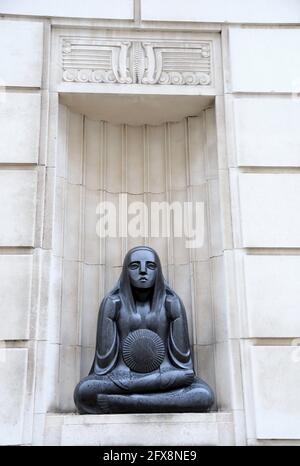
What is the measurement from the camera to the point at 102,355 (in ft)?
19.1

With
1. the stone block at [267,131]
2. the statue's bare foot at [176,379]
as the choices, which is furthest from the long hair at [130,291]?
the stone block at [267,131]

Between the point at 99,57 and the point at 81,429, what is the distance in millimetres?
4168

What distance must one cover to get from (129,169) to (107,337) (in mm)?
2328

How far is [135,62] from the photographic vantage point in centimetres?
677

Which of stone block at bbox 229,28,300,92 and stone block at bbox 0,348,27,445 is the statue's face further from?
stone block at bbox 229,28,300,92

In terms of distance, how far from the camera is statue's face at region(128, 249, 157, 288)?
6.06 m

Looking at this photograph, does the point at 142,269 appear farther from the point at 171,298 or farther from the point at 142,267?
the point at 171,298

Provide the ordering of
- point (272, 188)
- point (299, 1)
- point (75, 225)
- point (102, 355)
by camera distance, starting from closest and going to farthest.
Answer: point (102, 355)
point (272, 188)
point (75, 225)
point (299, 1)

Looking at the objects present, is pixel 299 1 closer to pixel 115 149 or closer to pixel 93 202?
pixel 115 149

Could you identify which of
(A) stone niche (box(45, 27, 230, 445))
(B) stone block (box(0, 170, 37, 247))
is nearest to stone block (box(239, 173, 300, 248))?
(A) stone niche (box(45, 27, 230, 445))

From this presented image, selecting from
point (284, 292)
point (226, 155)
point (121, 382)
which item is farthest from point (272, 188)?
point (121, 382)

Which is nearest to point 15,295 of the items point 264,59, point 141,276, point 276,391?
point 141,276

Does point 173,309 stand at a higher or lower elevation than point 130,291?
lower

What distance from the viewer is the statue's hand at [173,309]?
6.05 metres
